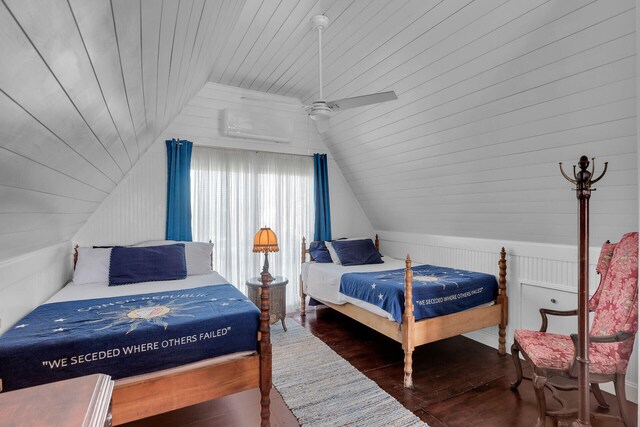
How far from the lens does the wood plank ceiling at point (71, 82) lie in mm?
597

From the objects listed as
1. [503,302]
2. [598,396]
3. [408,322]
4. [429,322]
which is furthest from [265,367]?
[503,302]

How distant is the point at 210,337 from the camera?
1.90 metres

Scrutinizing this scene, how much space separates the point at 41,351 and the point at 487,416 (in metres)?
2.57

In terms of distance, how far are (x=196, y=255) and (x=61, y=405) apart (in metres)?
2.73

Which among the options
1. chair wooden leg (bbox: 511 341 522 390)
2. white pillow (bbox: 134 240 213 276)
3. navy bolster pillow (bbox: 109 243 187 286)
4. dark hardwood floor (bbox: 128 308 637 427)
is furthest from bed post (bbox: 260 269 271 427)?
→ chair wooden leg (bbox: 511 341 522 390)

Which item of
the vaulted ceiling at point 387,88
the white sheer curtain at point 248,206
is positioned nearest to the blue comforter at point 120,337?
the vaulted ceiling at point 387,88

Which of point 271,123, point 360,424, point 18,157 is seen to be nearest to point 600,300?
point 360,424

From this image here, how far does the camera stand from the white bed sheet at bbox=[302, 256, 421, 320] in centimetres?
344

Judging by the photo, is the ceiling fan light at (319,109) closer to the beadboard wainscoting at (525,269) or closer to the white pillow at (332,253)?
the white pillow at (332,253)

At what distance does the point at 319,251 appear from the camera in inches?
168

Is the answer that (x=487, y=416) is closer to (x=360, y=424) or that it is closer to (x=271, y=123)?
(x=360, y=424)

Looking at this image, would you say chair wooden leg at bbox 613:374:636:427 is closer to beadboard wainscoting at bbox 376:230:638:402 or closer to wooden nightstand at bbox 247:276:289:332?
beadboard wainscoting at bbox 376:230:638:402

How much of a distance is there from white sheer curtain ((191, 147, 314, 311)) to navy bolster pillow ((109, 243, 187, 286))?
2.39 feet

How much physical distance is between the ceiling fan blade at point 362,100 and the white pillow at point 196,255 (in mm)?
2043
